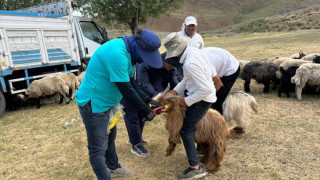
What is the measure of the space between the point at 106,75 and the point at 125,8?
59.9 feet

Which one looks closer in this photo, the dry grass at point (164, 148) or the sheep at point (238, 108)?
the dry grass at point (164, 148)

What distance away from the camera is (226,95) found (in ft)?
13.3

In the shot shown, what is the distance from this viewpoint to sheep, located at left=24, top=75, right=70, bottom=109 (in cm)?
702

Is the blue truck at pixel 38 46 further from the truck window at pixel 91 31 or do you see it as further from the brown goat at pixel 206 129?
the brown goat at pixel 206 129

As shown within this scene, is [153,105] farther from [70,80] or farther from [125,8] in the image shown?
[125,8]

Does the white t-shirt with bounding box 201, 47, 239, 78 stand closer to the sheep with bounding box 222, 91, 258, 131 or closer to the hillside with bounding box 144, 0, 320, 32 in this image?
the sheep with bounding box 222, 91, 258, 131

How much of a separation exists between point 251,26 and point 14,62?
3942 centimetres

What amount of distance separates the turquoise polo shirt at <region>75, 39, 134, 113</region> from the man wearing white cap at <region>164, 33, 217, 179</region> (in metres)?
0.61

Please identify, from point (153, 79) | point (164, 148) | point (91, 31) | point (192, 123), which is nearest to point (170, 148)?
point (164, 148)

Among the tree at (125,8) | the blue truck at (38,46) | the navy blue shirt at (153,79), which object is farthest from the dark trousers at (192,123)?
the tree at (125,8)

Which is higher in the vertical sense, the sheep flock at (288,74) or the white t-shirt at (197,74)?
the white t-shirt at (197,74)

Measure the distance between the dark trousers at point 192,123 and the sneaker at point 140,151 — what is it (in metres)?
1.07

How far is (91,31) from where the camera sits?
9469 mm

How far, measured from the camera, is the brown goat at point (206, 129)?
2.97m
